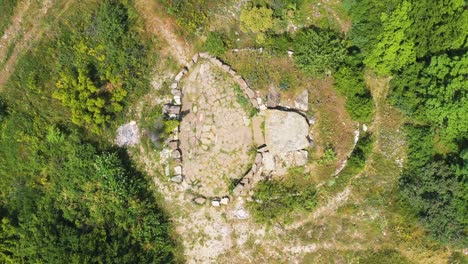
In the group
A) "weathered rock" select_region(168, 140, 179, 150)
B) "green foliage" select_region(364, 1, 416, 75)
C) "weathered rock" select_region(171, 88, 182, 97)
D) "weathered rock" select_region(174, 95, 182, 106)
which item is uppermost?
"green foliage" select_region(364, 1, 416, 75)

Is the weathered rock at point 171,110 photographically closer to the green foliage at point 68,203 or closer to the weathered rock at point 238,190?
the green foliage at point 68,203

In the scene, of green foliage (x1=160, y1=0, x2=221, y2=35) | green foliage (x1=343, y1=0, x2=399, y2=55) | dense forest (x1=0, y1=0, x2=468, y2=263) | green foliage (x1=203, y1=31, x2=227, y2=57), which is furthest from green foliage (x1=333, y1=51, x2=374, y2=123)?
green foliage (x1=160, y1=0, x2=221, y2=35)

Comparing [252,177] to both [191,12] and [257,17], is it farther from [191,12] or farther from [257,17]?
[191,12]

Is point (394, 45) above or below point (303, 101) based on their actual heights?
above

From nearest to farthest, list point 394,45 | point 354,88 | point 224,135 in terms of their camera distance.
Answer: point 394,45
point 354,88
point 224,135

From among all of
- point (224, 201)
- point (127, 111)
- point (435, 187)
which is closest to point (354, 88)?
point (435, 187)

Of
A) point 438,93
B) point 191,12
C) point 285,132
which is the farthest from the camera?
point 191,12

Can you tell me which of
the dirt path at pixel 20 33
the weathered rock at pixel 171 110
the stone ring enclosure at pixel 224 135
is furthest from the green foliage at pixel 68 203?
the weathered rock at pixel 171 110

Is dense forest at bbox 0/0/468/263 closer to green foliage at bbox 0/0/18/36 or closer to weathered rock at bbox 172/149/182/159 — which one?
green foliage at bbox 0/0/18/36
